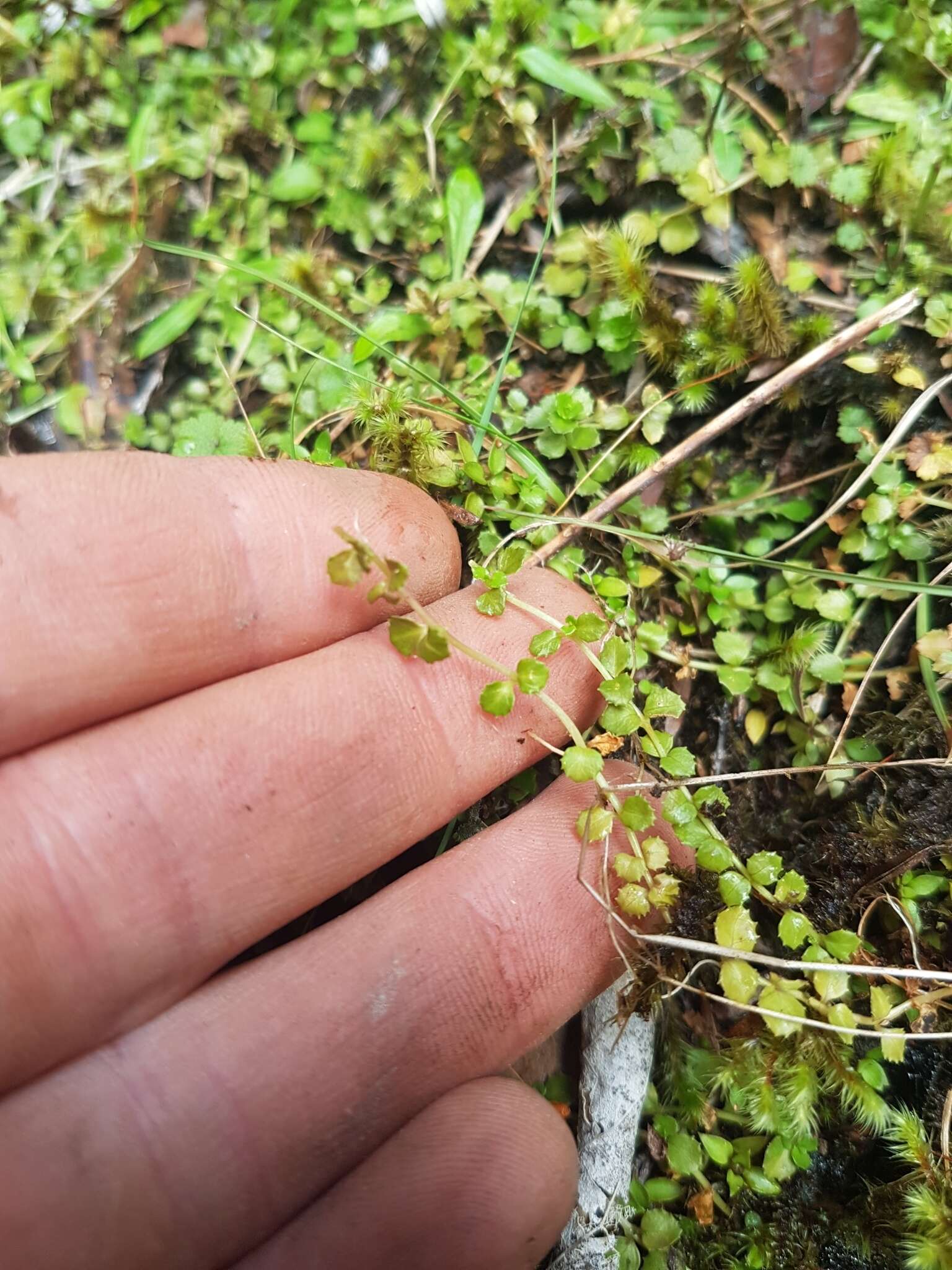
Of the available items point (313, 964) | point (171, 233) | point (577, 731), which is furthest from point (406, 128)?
point (313, 964)

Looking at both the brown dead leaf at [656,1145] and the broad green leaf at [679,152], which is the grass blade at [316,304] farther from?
the brown dead leaf at [656,1145]

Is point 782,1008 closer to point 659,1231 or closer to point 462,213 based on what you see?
point 659,1231

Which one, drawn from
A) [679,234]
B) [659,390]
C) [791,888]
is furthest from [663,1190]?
[679,234]

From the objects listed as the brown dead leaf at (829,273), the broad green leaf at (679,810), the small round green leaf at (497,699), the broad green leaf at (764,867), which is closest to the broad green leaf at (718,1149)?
the broad green leaf at (764,867)

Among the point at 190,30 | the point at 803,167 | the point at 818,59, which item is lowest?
the point at 803,167

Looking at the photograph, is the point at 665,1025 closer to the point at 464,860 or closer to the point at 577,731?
the point at 464,860

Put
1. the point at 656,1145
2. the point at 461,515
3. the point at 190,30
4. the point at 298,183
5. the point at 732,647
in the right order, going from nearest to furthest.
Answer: the point at 656,1145, the point at 732,647, the point at 461,515, the point at 298,183, the point at 190,30
